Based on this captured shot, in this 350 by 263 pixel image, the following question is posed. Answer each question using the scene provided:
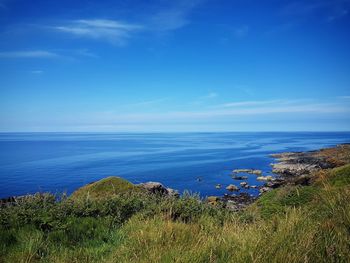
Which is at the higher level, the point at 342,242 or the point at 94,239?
the point at 342,242

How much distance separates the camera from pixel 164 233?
22.0ft

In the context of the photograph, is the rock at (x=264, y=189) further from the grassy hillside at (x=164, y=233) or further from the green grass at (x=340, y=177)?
the grassy hillside at (x=164, y=233)

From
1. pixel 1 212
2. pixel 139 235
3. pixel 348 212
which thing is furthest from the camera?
pixel 1 212

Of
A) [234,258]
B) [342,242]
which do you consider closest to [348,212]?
[342,242]

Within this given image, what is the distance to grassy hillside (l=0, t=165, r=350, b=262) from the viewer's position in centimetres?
472

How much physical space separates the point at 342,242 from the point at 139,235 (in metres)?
4.02

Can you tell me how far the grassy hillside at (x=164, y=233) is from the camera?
4.72m

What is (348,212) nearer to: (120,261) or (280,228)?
(280,228)

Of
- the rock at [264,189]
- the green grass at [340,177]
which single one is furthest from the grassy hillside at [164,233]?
the rock at [264,189]

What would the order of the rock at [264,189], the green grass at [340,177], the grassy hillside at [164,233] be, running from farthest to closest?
the rock at [264,189], the green grass at [340,177], the grassy hillside at [164,233]

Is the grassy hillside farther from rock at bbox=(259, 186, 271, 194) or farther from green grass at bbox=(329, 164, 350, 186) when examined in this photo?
rock at bbox=(259, 186, 271, 194)

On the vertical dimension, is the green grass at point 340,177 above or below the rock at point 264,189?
above

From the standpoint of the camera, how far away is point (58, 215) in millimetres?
9156

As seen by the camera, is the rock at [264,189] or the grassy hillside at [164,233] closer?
the grassy hillside at [164,233]
